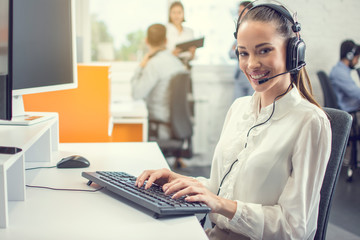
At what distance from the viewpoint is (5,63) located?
2.77 feet

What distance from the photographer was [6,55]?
847 mm

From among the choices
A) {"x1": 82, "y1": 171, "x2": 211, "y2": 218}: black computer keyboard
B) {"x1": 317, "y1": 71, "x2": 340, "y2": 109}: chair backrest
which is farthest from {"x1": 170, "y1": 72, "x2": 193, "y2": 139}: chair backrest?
{"x1": 82, "y1": 171, "x2": 211, "y2": 218}: black computer keyboard

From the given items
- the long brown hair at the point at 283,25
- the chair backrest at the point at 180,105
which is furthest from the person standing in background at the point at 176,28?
the long brown hair at the point at 283,25

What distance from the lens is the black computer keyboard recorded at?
0.80 m

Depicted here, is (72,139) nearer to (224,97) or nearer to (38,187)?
(38,187)

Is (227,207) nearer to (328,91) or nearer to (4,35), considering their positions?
(4,35)

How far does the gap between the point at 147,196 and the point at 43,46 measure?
704 millimetres

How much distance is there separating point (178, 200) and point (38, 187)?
40 cm

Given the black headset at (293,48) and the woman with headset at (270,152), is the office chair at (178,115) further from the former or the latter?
the black headset at (293,48)

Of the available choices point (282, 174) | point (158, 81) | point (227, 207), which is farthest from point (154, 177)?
point (158, 81)

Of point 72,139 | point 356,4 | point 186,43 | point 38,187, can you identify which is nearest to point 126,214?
point 38,187

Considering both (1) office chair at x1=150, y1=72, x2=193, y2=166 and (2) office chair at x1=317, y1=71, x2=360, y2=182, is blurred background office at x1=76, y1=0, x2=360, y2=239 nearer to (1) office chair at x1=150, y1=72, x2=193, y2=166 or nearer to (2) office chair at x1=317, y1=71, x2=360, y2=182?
(2) office chair at x1=317, y1=71, x2=360, y2=182

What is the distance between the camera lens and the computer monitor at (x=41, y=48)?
1.14 metres

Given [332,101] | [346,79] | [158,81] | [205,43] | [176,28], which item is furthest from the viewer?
[205,43]
